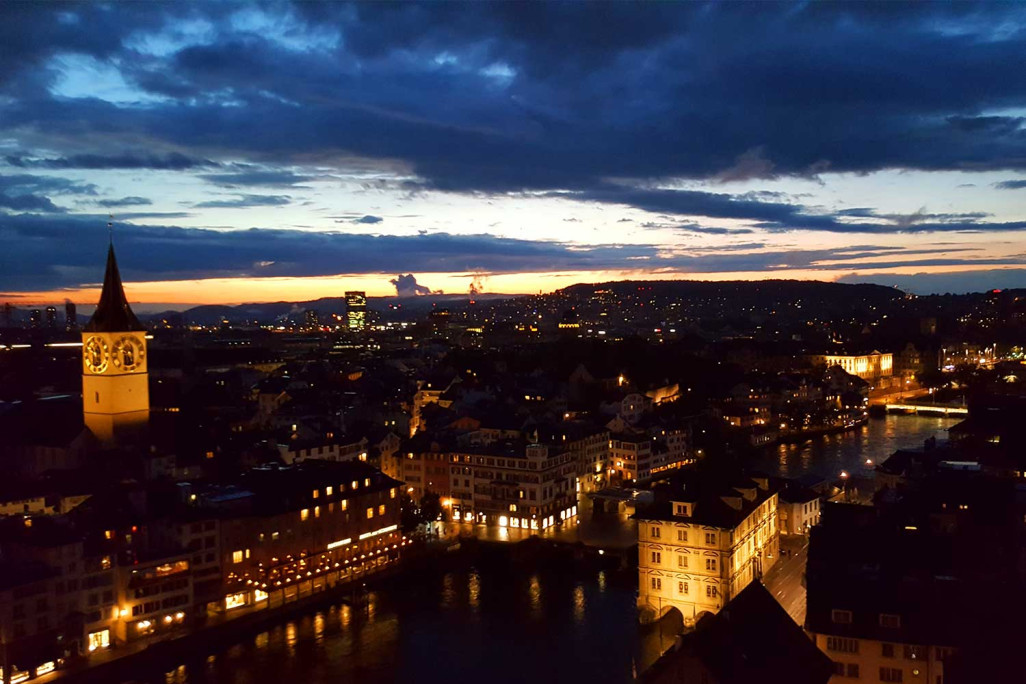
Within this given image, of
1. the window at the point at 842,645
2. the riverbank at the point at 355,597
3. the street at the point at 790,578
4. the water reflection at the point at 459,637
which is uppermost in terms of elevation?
the window at the point at 842,645

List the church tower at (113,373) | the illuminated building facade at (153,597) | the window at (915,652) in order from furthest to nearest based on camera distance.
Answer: the church tower at (113,373), the illuminated building facade at (153,597), the window at (915,652)

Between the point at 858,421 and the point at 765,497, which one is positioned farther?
the point at 858,421

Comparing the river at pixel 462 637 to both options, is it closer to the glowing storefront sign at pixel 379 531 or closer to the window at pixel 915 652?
the glowing storefront sign at pixel 379 531

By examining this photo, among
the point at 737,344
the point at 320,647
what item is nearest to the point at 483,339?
the point at 737,344

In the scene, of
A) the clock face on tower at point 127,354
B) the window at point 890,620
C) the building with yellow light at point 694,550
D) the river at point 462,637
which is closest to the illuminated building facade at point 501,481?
the river at point 462,637

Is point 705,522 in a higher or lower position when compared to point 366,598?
higher

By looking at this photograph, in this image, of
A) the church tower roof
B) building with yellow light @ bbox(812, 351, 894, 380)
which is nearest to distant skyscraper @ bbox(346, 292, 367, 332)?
building with yellow light @ bbox(812, 351, 894, 380)

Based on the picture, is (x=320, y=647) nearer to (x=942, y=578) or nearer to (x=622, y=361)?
(x=942, y=578)

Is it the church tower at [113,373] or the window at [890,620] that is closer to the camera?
the window at [890,620]
